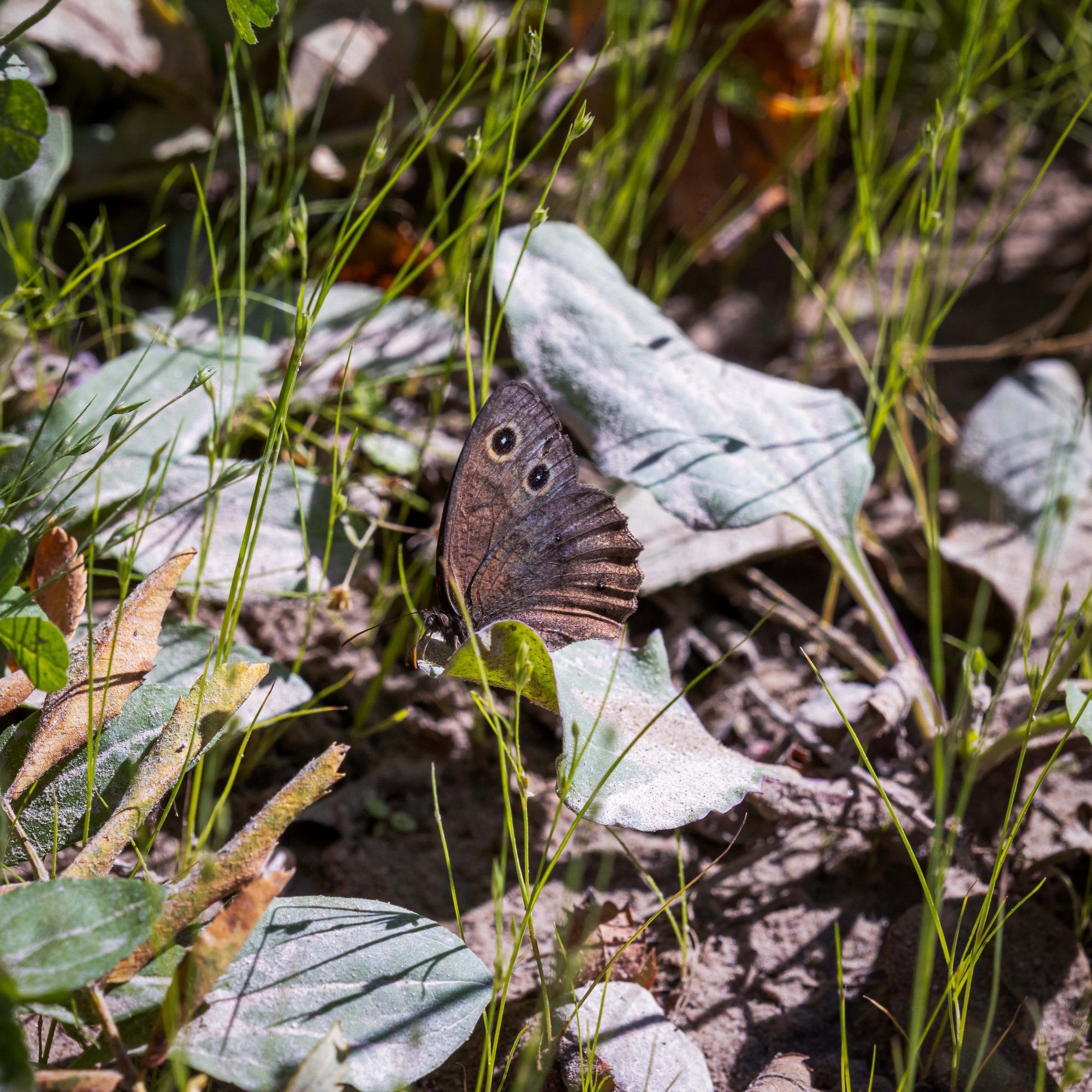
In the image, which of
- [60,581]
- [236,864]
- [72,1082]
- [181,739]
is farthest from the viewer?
[60,581]

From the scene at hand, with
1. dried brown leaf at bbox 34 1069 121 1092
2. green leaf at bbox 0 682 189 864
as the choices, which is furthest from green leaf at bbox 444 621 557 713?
dried brown leaf at bbox 34 1069 121 1092

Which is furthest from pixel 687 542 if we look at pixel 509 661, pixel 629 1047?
pixel 629 1047

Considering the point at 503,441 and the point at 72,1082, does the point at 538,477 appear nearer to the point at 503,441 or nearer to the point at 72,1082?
the point at 503,441

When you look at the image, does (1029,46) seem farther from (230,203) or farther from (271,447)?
(271,447)

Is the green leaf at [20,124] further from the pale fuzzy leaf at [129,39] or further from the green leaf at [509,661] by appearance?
the green leaf at [509,661]

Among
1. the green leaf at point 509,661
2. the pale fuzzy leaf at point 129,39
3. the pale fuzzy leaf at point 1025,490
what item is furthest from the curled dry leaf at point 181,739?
the pale fuzzy leaf at point 129,39

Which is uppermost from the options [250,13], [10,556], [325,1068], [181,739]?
[250,13]

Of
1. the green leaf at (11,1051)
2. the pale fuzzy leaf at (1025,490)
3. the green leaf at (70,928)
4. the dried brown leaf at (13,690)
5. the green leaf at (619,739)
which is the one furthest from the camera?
the pale fuzzy leaf at (1025,490)

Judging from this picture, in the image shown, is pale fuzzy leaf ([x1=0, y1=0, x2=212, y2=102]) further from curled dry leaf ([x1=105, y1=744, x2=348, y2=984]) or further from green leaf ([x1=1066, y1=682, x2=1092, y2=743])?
green leaf ([x1=1066, y1=682, x2=1092, y2=743])
